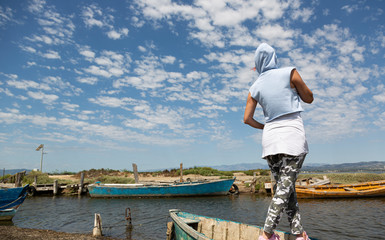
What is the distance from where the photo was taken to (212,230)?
19.0ft

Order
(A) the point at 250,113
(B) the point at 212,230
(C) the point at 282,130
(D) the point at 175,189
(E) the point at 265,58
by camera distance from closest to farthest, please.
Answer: (C) the point at 282,130, (E) the point at 265,58, (A) the point at 250,113, (B) the point at 212,230, (D) the point at 175,189

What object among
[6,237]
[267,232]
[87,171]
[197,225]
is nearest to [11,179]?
[87,171]

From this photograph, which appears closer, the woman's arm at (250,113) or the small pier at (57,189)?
the woman's arm at (250,113)

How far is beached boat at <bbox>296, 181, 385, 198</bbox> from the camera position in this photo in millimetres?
17516

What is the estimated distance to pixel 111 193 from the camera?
23281mm

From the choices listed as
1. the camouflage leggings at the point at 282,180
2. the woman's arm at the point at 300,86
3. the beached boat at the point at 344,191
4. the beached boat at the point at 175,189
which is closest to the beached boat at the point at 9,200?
the beached boat at the point at 175,189

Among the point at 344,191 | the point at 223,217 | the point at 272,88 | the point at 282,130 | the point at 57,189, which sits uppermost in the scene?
the point at 272,88

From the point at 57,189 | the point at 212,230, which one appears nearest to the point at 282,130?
the point at 212,230

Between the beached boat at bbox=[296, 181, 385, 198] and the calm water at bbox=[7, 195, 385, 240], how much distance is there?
0.48 metres

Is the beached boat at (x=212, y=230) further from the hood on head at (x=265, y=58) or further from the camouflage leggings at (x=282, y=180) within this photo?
the hood on head at (x=265, y=58)

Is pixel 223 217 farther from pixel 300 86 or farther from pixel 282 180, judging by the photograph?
pixel 300 86

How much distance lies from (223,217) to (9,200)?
11.3 meters

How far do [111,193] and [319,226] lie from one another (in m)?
18.0

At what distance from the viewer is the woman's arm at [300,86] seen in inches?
104
